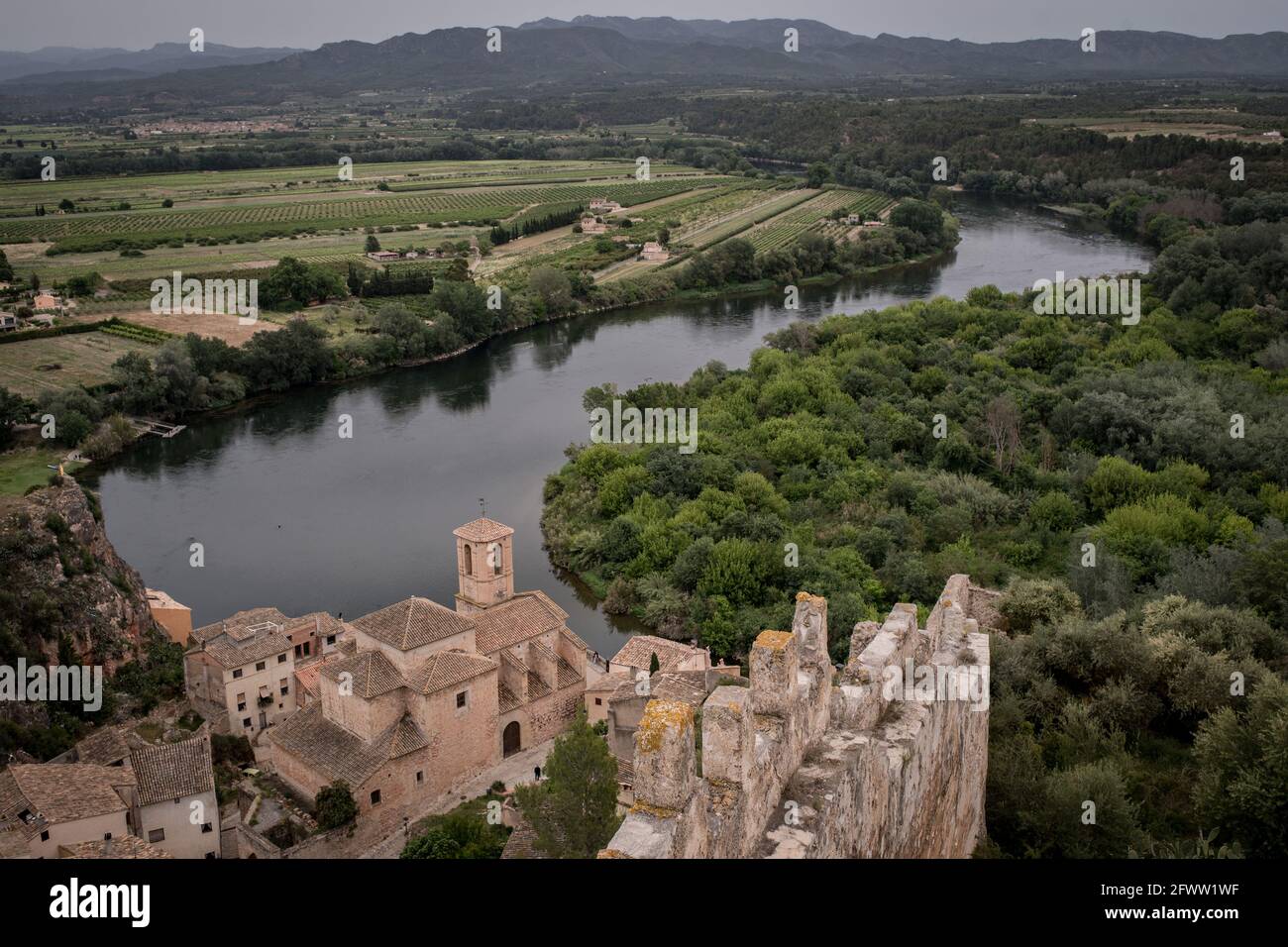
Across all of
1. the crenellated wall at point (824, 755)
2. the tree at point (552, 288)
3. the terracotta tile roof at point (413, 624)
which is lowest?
the terracotta tile roof at point (413, 624)

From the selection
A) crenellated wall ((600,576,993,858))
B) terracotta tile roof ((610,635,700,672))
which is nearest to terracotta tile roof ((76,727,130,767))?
terracotta tile roof ((610,635,700,672))

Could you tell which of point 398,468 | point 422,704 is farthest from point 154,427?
point 422,704

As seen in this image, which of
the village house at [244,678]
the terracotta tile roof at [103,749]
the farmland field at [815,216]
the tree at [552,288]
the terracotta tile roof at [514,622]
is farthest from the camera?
the farmland field at [815,216]

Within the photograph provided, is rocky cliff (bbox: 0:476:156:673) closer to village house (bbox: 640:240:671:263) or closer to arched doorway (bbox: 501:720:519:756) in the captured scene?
arched doorway (bbox: 501:720:519:756)

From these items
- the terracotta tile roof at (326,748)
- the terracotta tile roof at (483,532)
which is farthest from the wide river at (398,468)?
the terracotta tile roof at (326,748)

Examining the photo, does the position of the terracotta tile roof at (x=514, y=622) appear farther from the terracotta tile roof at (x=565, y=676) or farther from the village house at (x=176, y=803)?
the village house at (x=176, y=803)

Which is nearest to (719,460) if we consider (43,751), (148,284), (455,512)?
(455,512)

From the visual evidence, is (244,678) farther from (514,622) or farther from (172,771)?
(514,622)
